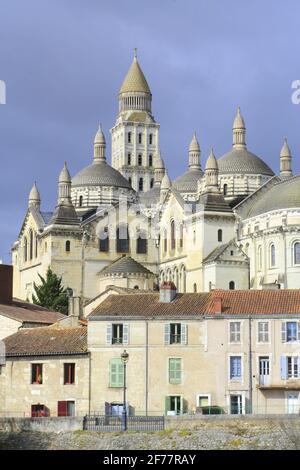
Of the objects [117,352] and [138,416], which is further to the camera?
[117,352]

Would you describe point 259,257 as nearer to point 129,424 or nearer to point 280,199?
point 280,199

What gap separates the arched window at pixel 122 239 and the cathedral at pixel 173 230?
97 mm

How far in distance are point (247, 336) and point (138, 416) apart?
766 centimetres

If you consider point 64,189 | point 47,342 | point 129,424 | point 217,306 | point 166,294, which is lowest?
point 129,424

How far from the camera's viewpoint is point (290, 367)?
61625mm

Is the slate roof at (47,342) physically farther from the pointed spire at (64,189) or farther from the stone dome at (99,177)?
the stone dome at (99,177)

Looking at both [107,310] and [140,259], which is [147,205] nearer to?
[140,259]

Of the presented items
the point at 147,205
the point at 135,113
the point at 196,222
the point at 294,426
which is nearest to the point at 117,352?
the point at 294,426

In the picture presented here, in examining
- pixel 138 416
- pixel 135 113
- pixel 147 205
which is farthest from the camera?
pixel 135 113

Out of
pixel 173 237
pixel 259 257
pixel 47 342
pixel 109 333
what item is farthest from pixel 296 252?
pixel 109 333

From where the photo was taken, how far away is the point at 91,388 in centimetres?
6141

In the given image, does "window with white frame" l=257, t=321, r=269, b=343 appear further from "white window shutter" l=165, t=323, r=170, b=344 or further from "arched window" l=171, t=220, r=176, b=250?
"arched window" l=171, t=220, r=176, b=250

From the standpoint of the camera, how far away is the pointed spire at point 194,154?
482ft

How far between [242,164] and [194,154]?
1047 cm
